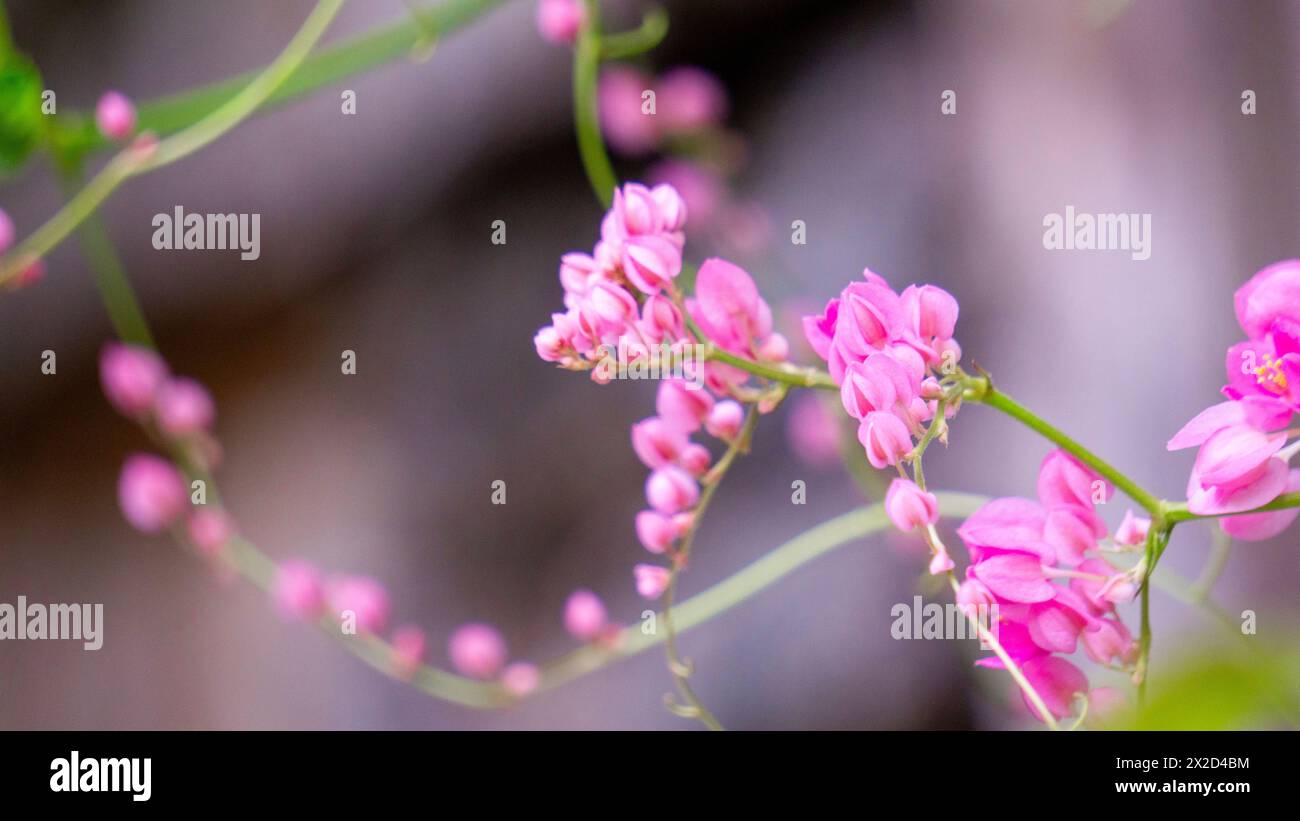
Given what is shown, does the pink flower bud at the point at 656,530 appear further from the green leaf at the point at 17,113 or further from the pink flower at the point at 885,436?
the green leaf at the point at 17,113

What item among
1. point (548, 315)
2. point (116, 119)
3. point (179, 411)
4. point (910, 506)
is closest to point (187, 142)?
point (116, 119)

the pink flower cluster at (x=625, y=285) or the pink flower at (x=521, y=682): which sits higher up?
the pink flower cluster at (x=625, y=285)

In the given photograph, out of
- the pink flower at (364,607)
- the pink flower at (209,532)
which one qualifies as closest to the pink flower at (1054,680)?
the pink flower at (364,607)

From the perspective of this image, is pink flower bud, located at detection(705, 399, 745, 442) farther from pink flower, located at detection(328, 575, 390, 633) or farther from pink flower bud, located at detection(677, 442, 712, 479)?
pink flower, located at detection(328, 575, 390, 633)

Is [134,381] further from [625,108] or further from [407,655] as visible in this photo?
[625,108]
